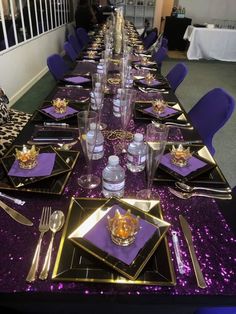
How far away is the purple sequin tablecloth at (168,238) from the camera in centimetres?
61

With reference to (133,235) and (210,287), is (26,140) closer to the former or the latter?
(133,235)

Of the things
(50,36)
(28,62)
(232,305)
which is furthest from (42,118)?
(50,36)

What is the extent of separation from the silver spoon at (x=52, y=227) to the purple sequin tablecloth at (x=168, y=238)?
0.01m

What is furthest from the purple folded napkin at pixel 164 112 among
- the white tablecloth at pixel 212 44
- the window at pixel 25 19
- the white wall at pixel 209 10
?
the white wall at pixel 209 10

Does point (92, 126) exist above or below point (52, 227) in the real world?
above

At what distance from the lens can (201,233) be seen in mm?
774

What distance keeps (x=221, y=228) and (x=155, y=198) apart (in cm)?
22

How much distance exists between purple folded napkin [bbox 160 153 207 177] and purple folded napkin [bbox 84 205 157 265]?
0.32 meters

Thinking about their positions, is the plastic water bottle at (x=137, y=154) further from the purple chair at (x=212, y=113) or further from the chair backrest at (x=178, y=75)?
the chair backrest at (x=178, y=75)

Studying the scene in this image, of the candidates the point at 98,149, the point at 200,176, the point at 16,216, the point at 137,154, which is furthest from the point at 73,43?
the point at 16,216

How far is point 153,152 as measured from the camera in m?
0.86

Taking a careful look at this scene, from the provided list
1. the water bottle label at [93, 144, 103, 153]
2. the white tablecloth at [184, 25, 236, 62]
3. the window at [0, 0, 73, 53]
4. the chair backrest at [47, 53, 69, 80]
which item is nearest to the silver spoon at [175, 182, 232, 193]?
the water bottle label at [93, 144, 103, 153]

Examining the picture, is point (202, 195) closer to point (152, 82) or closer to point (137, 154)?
point (137, 154)

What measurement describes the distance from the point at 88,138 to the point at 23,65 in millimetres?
3507
